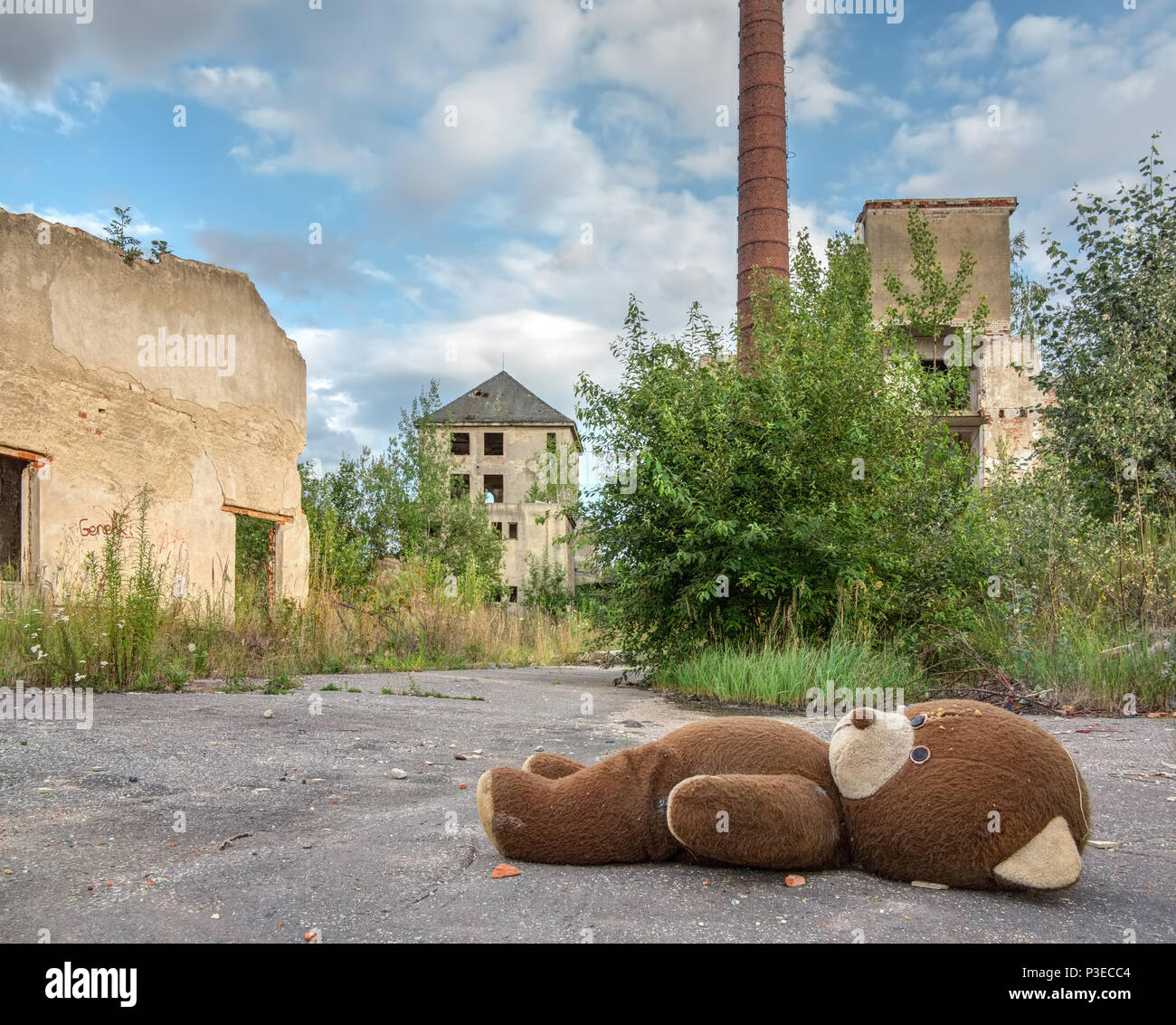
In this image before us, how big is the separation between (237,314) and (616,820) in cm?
1049

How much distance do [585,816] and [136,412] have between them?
8545 millimetres

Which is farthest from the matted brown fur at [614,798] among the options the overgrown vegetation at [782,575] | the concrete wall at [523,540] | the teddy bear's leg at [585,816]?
the concrete wall at [523,540]

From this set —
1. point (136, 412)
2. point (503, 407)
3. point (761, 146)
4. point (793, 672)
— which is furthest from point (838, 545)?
point (503, 407)

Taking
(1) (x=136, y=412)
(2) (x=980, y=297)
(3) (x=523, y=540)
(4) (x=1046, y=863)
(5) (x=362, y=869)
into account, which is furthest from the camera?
(3) (x=523, y=540)

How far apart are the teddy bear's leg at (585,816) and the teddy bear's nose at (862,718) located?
22.0 inches

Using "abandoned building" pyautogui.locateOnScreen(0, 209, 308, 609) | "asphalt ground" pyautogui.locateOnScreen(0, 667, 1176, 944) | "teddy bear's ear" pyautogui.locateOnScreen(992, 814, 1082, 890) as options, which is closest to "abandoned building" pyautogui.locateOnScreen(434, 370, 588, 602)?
"abandoned building" pyautogui.locateOnScreen(0, 209, 308, 609)

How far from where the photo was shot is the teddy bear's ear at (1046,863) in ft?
7.79

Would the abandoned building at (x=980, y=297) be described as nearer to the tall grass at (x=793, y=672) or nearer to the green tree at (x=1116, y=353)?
the green tree at (x=1116, y=353)

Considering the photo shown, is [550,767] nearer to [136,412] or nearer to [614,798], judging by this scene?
[614,798]

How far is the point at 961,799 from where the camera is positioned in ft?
8.15

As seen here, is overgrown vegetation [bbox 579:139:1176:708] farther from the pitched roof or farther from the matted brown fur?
the pitched roof

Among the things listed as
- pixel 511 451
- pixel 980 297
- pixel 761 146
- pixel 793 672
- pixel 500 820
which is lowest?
pixel 793 672

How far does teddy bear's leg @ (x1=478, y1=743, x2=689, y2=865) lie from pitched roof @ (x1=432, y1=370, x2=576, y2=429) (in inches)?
1631

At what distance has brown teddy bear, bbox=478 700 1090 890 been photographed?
2.46 m
